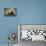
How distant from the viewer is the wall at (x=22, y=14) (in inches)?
143

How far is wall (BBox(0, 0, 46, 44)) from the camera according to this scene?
362 centimetres

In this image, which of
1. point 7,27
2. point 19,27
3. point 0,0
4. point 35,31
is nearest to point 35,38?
point 35,31

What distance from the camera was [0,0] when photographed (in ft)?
12.0

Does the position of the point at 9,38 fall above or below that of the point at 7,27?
below

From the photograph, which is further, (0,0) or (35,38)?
(0,0)

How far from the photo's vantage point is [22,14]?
364cm

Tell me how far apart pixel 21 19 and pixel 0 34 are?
73cm

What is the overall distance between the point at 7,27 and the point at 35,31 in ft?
2.63

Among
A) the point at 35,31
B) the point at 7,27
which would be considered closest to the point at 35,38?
the point at 35,31

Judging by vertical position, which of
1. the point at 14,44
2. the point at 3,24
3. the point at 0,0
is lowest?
the point at 14,44

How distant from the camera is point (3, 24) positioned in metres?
3.62

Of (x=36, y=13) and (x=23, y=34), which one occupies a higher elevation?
(x=36, y=13)

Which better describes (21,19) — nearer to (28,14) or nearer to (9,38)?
(28,14)

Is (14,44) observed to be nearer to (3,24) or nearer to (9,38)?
(9,38)
